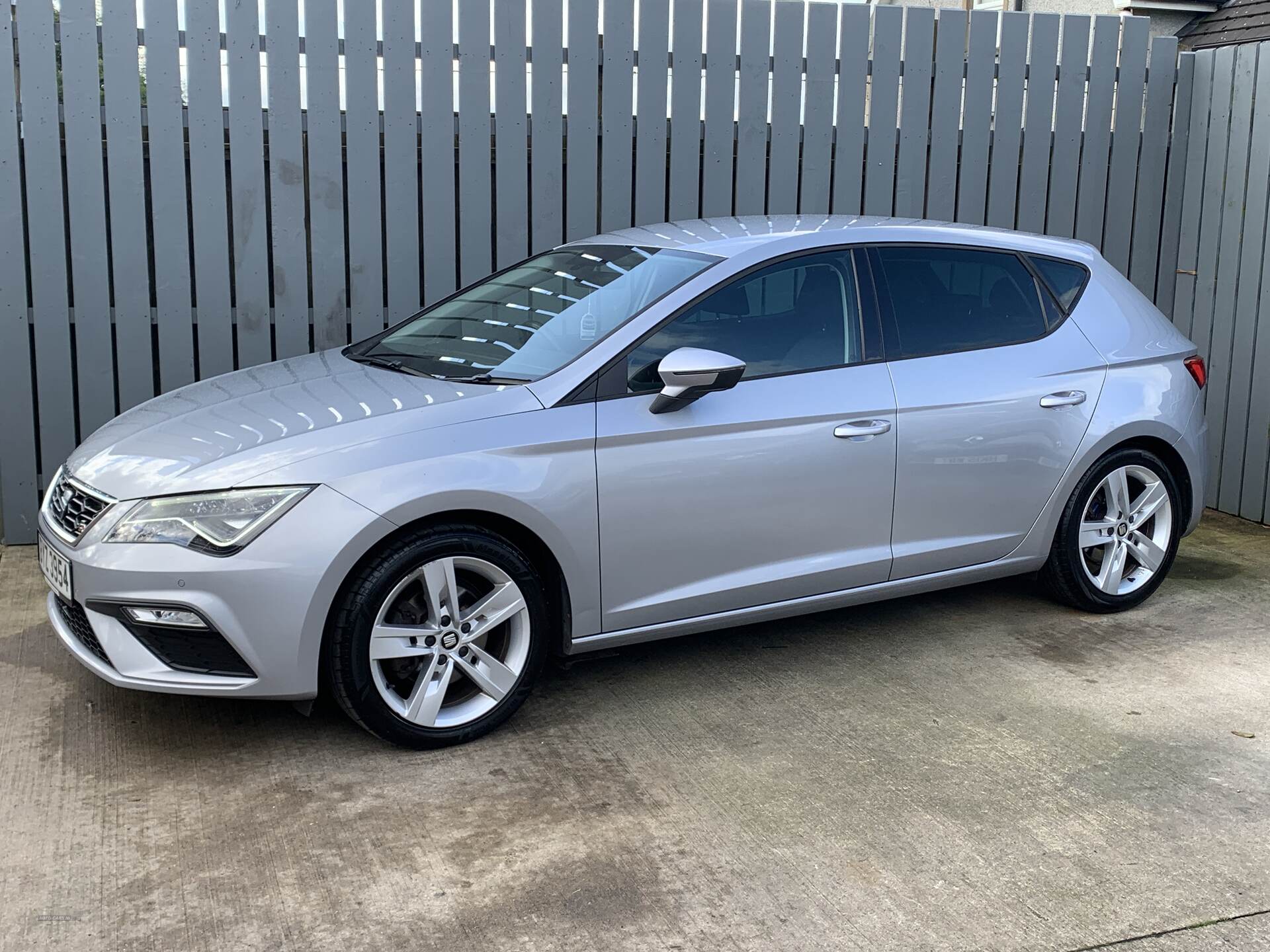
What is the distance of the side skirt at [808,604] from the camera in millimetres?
4430

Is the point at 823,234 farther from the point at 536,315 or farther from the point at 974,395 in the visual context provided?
the point at 536,315

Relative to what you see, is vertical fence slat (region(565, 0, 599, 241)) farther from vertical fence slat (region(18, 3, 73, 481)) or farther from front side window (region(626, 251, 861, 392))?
front side window (region(626, 251, 861, 392))

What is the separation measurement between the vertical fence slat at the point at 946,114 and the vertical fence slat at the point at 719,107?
2.96 feet

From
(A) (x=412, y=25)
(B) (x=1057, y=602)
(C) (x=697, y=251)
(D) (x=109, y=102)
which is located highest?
(A) (x=412, y=25)

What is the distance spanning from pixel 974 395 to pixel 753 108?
3.01 metres

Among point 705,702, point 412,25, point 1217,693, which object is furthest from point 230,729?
point 412,25

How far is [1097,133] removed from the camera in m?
7.89

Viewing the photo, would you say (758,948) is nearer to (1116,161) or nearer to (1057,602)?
(1057,602)

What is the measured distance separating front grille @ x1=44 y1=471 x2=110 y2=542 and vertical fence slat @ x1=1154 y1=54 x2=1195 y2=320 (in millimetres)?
6497

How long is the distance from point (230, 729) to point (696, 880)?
1.79 metres

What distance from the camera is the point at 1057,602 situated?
5766 millimetres

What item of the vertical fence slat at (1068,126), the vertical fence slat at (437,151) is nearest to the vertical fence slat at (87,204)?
the vertical fence slat at (437,151)

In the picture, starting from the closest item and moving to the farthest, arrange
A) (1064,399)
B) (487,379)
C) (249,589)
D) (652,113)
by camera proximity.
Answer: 1. (249,589)
2. (487,379)
3. (1064,399)
4. (652,113)

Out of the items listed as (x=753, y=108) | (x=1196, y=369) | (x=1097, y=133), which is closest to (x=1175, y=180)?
(x=1097, y=133)
